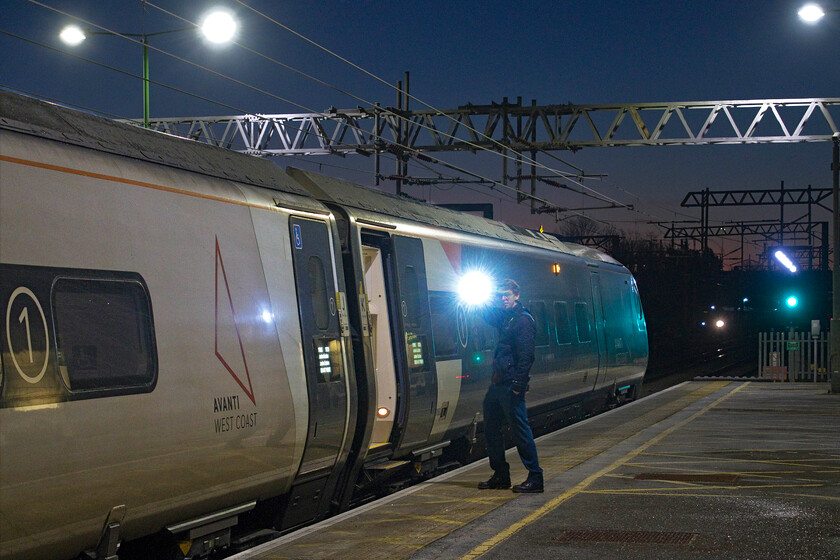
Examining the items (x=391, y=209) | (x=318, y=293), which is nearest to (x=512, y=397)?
(x=318, y=293)

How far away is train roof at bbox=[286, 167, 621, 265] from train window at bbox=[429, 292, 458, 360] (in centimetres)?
92

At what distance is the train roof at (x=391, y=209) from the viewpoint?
9.57 m

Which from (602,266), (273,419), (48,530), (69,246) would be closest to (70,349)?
(69,246)

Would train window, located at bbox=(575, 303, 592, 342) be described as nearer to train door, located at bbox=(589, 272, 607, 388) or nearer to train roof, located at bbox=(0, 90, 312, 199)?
train door, located at bbox=(589, 272, 607, 388)

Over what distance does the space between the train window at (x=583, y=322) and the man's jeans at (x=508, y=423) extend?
8580 millimetres

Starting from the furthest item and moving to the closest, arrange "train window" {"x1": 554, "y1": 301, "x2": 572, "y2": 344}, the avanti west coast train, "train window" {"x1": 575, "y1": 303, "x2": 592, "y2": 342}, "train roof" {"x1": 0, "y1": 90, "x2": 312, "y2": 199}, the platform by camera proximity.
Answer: "train window" {"x1": 575, "y1": 303, "x2": 592, "y2": 342}, "train window" {"x1": 554, "y1": 301, "x2": 572, "y2": 344}, the platform, "train roof" {"x1": 0, "y1": 90, "x2": 312, "y2": 199}, the avanti west coast train

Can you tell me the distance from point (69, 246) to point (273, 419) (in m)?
2.42

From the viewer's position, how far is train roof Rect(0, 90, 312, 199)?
19.5 ft

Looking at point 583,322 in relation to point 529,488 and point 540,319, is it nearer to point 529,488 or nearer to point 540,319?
point 540,319

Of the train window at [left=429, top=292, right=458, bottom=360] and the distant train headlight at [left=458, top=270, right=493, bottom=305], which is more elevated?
the distant train headlight at [left=458, top=270, right=493, bottom=305]

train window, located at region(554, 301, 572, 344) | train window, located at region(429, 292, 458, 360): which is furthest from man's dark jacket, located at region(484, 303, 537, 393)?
train window, located at region(554, 301, 572, 344)

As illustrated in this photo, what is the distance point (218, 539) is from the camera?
24.3 feet

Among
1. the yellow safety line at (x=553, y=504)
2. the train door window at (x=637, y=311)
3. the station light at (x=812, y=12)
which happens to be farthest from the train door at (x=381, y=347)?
the train door window at (x=637, y=311)

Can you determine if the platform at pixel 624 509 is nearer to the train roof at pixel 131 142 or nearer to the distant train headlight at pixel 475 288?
the distant train headlight at pixel 475 288
